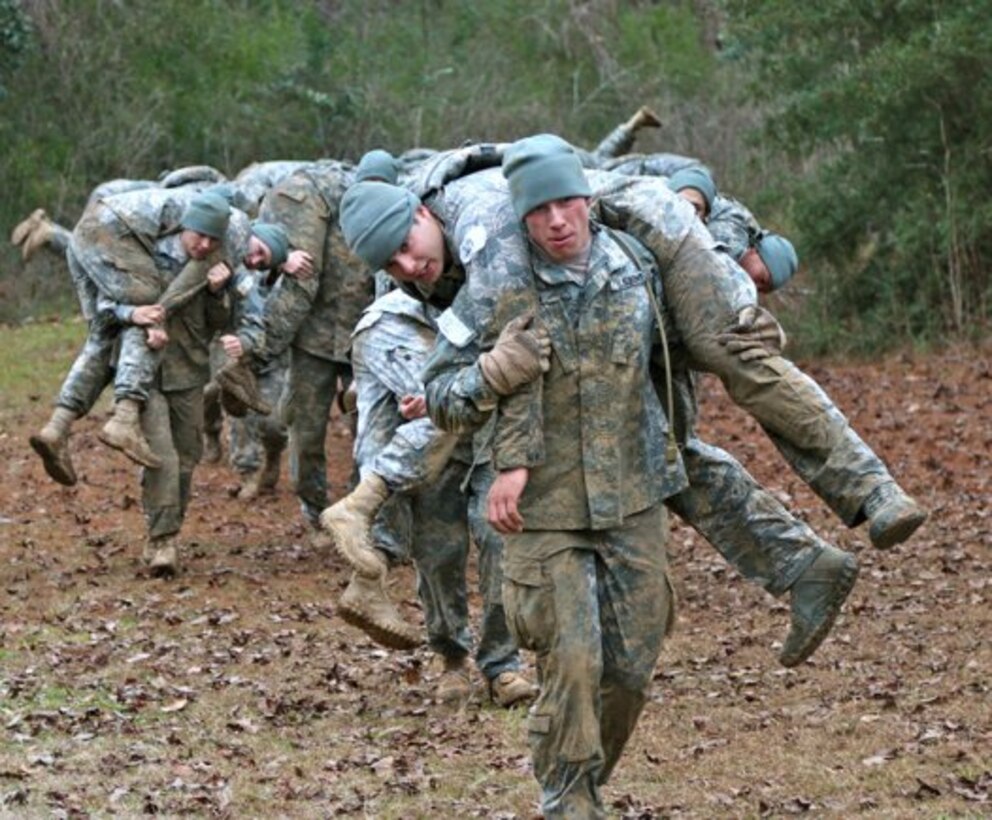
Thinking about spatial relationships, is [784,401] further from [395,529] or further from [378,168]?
[378,168]

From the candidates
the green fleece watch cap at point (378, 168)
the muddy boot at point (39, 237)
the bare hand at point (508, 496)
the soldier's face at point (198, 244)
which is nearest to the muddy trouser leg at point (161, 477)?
the soldier's face at point (198, 244)

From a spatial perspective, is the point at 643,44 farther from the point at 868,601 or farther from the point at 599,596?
the point at 599,596

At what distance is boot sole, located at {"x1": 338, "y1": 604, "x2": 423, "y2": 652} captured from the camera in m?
8.67

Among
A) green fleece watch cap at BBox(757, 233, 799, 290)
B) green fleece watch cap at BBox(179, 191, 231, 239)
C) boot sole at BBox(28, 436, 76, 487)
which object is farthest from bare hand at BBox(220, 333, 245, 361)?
green fleece watch cap at BBox(757, 233, 799, 290)

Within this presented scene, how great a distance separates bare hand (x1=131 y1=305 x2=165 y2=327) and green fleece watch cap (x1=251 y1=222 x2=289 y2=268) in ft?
2.46

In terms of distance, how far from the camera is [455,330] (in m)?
7.36

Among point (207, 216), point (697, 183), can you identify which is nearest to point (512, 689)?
point (697, 183)

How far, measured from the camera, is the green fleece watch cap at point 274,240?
1422cm

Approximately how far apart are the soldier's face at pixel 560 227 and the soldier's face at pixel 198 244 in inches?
264

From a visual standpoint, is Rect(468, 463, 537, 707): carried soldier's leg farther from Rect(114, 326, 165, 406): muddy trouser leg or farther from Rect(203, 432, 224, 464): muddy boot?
Rect(203, 432, 224, 464): muddy boot

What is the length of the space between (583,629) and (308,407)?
8.02 meters

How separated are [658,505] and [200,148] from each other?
26.6 metres

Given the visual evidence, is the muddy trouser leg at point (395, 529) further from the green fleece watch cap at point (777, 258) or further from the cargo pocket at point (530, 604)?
the cargo pocket at point (530, 604)

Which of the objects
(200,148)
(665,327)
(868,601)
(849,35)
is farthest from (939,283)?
(665,327)
